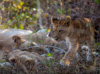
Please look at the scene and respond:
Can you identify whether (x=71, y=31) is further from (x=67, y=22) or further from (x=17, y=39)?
(x=17, y=39)

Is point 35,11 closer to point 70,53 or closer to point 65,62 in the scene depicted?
point 70,53

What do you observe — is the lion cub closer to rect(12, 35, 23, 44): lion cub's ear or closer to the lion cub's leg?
the lion cub's leg

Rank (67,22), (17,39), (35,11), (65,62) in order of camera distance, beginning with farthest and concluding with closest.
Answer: (35,11)
(17,39)
(67,22)
(65,62)

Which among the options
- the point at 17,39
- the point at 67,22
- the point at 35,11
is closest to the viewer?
the point at 67,22

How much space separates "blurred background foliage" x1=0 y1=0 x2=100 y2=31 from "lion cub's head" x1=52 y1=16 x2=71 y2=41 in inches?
61.7

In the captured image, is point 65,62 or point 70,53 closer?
point 65,62

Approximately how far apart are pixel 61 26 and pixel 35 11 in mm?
4330

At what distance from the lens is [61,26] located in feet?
12.9

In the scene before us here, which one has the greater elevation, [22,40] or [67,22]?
[67,22]

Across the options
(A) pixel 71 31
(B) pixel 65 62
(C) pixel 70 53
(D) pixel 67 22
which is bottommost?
(B) pixel 65 62

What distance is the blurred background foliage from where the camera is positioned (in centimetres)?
588

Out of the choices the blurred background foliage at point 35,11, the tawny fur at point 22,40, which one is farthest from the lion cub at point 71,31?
the blurred background foliage at point 35,11

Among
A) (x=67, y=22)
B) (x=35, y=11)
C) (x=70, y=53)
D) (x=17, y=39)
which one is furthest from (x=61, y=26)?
(x=35, y=11)

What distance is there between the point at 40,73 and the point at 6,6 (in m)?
5.27
